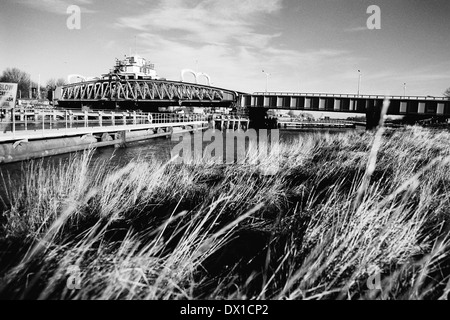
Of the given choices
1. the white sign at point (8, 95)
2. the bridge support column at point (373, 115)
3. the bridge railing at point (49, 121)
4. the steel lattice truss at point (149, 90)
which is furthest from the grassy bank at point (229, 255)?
the steel lattice truss at point (149, 90)

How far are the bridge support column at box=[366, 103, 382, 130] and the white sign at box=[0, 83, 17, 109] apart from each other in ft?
161

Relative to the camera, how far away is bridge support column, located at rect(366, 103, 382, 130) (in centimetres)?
4869

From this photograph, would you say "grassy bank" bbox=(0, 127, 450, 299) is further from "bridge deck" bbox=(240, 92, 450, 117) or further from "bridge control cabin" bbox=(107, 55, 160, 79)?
"bridge control cabin" bbox=(107, 55, 160, 79)

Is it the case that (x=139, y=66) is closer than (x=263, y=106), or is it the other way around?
(x=263, y=106)

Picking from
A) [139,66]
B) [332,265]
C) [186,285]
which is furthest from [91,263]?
[139,66]

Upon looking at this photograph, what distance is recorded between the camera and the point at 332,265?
318 cm

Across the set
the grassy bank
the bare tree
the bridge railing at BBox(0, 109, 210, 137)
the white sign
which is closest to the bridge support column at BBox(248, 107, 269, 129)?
the bridge railing at BBox(0, 109, 210, 137)

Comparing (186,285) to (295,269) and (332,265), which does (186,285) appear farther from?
(332,265)

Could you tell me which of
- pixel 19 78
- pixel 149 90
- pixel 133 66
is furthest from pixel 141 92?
pixel 19 78

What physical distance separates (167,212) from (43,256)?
219cm

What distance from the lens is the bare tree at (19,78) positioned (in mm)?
88550

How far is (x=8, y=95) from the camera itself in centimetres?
1431

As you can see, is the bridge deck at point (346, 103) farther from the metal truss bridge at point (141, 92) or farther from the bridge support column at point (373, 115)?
the metal truss bridge at point (141, 92)
